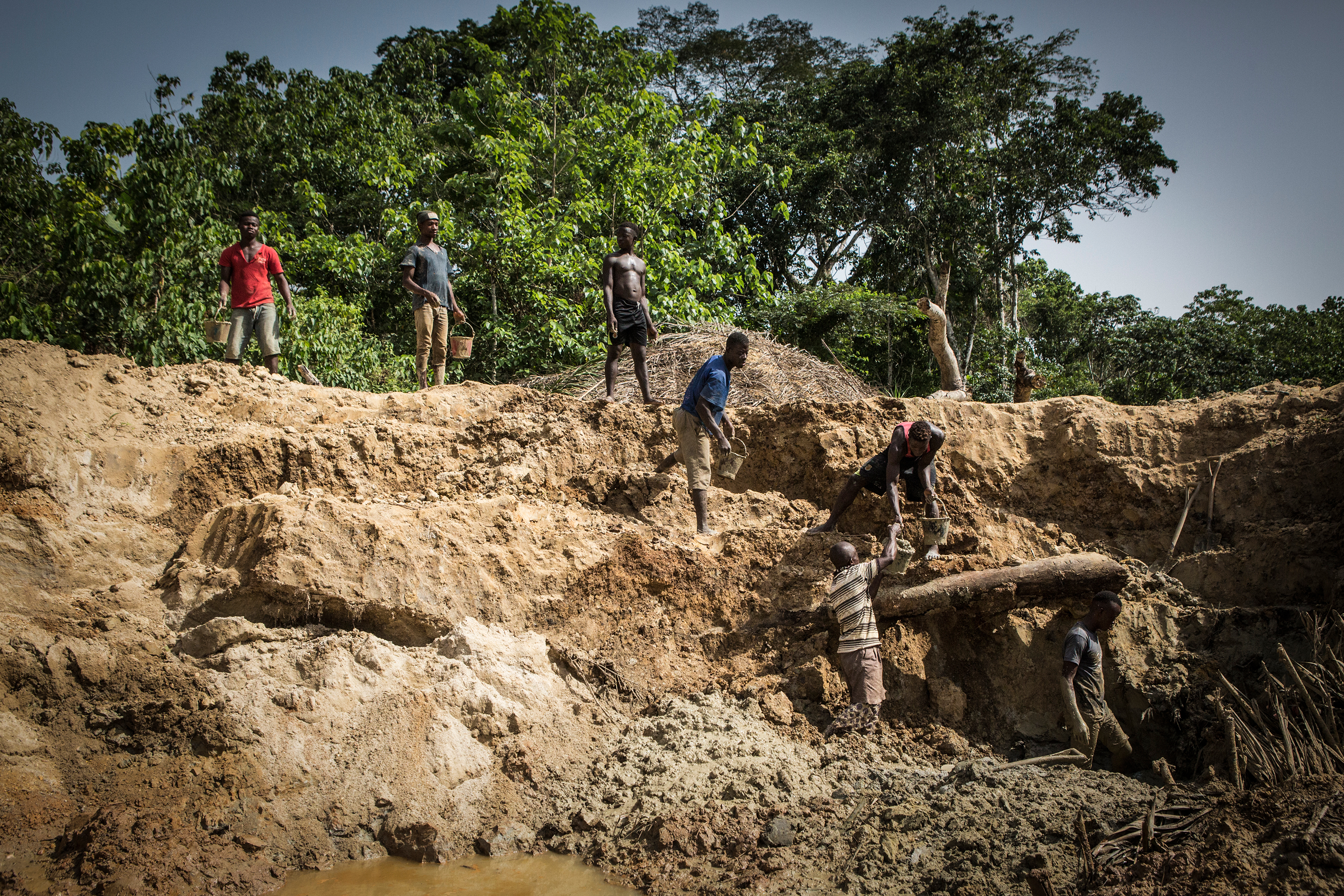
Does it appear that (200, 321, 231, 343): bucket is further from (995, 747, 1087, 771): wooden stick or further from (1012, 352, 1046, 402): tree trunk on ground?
(1012, 352, 1046, 402): tree trunk on ground

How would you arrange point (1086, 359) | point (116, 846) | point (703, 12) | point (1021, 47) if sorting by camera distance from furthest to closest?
point (703, 12) → point (1086, 359) → point (1021, 47) → point (116, 846)

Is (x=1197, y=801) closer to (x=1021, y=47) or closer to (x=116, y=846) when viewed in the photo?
(x=116, y=846)

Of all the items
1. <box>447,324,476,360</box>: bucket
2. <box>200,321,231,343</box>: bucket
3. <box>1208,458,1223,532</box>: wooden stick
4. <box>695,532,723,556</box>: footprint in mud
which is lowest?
<box>695,532,723,556</box>: footprint in mud

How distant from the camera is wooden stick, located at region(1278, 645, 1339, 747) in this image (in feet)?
14.1

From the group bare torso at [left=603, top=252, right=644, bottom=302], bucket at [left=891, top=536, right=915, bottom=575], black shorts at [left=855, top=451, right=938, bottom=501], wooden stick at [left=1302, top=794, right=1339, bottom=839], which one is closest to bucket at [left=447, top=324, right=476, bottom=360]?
bare torso at [left=603, top=252, right=644, bottom=302]

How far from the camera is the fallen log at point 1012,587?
220 inches

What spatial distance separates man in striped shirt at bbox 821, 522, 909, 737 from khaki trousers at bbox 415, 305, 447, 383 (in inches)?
168

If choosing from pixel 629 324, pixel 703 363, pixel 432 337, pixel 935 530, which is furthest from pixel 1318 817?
pixel 432 337

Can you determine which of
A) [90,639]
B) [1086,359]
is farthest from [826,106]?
[90,639]

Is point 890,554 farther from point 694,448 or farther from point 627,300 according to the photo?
point 627,300

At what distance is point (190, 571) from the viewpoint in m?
5.00

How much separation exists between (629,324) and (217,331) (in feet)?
11.3

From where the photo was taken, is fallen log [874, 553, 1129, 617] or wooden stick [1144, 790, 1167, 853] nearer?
wooden stick [1144, 790, 1167, 853]

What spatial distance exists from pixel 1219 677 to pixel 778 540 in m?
2.87
